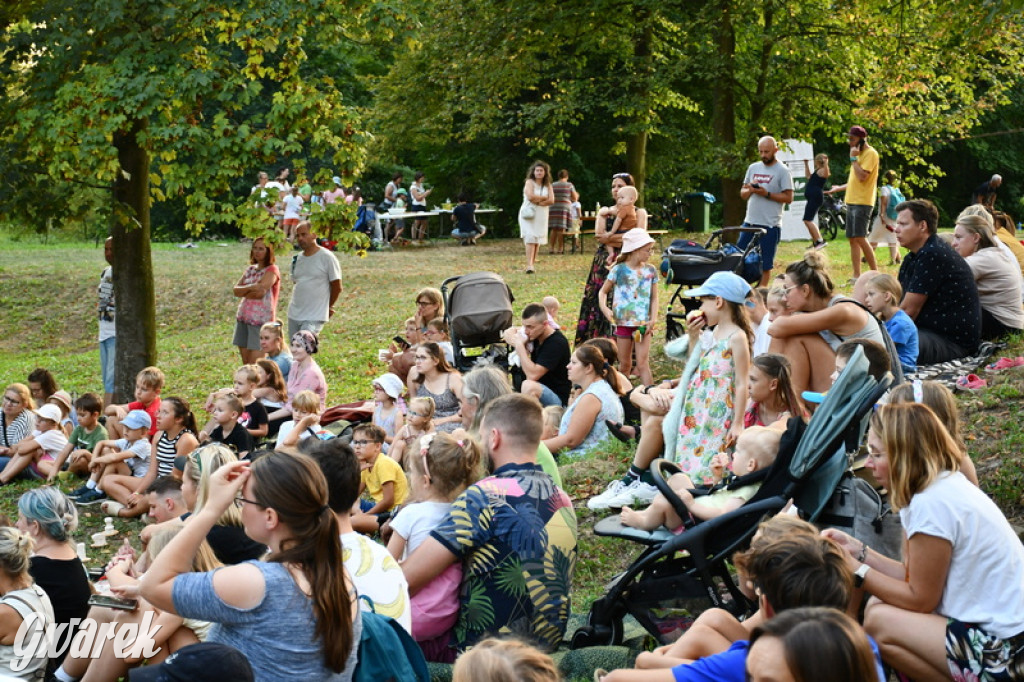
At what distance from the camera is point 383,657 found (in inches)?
146

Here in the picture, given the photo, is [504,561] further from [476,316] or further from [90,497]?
[90,497]

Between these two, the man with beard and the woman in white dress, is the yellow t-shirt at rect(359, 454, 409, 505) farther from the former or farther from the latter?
the woman in white dress

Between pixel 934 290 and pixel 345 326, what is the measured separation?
9.56 m

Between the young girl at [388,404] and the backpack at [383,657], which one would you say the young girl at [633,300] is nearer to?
the young girl at [388,404]

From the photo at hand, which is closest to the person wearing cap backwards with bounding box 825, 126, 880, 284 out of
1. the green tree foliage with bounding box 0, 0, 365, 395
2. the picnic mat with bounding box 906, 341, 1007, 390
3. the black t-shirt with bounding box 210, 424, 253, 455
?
the picnic mat with bounding box 906, 341, 1007, 390

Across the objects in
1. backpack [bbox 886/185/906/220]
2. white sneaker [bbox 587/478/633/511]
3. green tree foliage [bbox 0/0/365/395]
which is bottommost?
white sneaker [bbox 587/478/633/511]

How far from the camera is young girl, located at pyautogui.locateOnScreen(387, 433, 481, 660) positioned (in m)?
4.66

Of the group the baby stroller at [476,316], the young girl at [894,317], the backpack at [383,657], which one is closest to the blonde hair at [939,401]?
the backpack at [383,657]

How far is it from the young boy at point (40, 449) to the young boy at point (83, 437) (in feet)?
0.32

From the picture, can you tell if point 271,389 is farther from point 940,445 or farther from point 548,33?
point 548,33

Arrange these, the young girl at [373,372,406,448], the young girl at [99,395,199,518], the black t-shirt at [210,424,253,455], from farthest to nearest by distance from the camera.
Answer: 1. the young girl at [373,372,406,448]
2. the young girl at [99,395,199,518]
3. the black t-shirt at [210,424,253,455]

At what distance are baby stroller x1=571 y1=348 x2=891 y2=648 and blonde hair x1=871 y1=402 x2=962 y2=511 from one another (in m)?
0.46

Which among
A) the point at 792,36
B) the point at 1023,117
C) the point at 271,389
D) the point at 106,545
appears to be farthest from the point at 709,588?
the point at 1023,117

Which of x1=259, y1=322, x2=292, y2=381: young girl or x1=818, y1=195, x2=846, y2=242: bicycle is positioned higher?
x1=818, y1=195, x2=846, y2=242: bicycle
